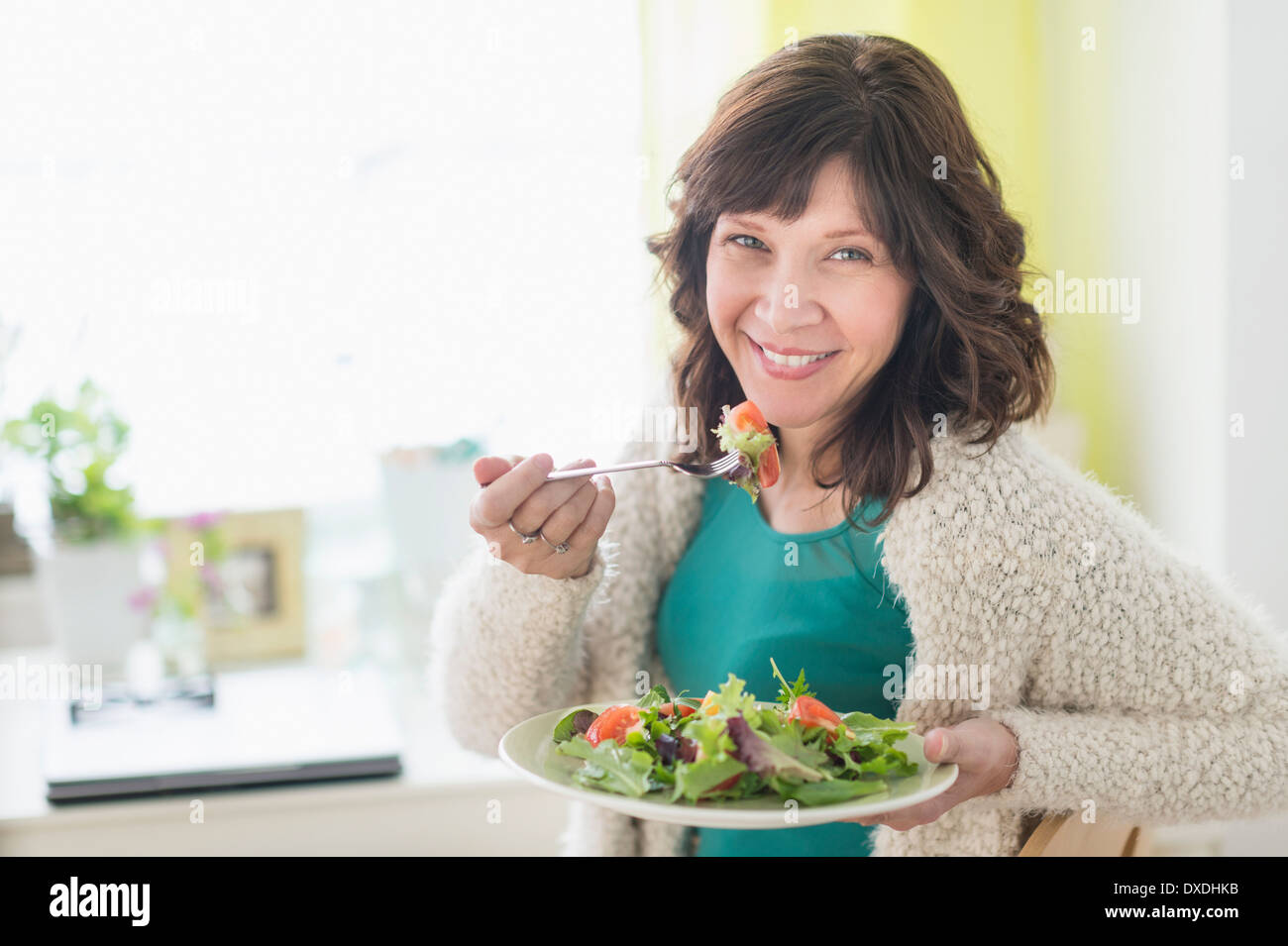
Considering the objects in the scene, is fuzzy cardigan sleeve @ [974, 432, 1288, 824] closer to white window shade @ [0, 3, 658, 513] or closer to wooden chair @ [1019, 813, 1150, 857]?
wooden chair @ [1019, 813, 1150, 857]

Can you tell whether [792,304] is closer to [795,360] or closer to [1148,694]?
[795,360]

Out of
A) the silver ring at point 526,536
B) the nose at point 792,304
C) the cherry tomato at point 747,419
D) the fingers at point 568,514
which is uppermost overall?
the nose at point 792,304

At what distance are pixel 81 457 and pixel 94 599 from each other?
24 centimetres

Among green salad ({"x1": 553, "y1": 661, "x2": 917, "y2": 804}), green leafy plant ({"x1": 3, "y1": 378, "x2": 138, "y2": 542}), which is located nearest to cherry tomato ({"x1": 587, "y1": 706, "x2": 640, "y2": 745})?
green salad ({"x1": 553, "y1": 661, "x2": 917, "y2": 804})

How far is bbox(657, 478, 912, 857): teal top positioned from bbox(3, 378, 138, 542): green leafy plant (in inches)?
44.0

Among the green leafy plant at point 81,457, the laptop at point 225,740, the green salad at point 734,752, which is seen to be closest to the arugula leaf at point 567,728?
the green salad at point 734,752

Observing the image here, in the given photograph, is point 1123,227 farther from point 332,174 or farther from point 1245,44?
point 332,174

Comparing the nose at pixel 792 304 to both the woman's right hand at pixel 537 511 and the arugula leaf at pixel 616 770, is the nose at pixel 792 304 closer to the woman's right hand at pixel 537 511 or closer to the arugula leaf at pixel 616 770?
the woman's right hand at pixel 537 511

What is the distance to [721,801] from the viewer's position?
77 cm

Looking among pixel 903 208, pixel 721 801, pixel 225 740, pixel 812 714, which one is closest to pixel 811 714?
pixel 812 714

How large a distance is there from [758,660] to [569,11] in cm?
140

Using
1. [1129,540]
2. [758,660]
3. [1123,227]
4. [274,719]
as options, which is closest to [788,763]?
[758,660]

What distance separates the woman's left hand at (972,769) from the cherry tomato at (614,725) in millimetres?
196

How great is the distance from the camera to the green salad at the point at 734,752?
766mm
